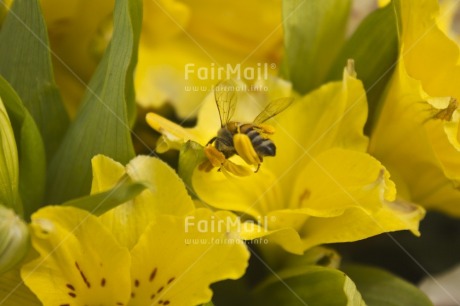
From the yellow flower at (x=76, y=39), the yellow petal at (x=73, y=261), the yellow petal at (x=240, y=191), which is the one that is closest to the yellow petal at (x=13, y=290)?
the yellow petal at (x=73, y=261)

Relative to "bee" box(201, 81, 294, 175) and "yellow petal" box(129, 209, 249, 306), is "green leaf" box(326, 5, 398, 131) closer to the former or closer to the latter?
"bee" box(201, 81, 294, 175)

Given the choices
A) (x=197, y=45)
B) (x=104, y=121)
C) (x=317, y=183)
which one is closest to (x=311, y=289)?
(x=317, y=183)

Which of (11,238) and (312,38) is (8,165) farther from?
(312,38)

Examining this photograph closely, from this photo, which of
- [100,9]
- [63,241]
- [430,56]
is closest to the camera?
[63,241]

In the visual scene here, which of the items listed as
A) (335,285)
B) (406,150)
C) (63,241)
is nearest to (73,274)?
(63,241)

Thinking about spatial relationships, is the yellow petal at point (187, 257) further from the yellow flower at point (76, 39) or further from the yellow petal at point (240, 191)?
the yellow flower at point (76, 39)

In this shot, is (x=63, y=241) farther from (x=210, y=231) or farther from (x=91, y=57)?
(x=91, y=57)

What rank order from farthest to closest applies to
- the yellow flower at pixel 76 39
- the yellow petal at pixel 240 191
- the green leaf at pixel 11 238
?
the yellow flower at pixel 76 39 < the yellow petal at pixel 240 191 < the green leaf at pixel 11 238
